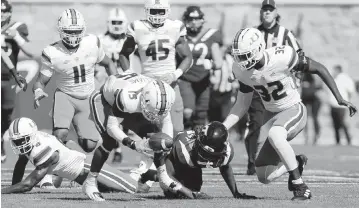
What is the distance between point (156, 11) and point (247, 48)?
2274 millimetres

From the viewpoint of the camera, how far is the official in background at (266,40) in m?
10.9

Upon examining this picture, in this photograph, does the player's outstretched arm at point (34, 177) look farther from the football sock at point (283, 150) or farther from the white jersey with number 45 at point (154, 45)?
the white jersey with number 45 at point (154, 45)

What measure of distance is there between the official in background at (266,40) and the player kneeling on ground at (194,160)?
8.39 feet

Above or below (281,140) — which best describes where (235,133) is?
below

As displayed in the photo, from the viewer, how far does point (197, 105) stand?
1250 centimetres

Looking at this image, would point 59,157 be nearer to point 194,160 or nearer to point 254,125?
point 194,160

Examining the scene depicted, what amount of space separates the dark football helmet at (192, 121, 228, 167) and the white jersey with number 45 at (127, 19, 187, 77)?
2.27 metres

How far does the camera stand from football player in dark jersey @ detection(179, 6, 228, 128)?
1231 centimetres

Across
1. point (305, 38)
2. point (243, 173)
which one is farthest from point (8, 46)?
point (305, 38)

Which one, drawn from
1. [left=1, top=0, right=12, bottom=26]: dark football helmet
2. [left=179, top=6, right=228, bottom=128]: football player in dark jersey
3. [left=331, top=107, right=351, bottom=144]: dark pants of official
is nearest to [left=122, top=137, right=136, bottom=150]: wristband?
[left=179, top=6, right=228, bottom=128]: football player in dark jersey

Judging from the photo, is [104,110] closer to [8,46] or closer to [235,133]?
[8,46]

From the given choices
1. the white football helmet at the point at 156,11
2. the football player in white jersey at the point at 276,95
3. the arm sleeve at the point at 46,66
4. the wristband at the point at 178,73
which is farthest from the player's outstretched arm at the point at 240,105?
the arm sleeve at the point at 46,66

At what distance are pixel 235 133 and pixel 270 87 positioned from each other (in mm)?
13120

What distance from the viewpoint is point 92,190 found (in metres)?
8.32
